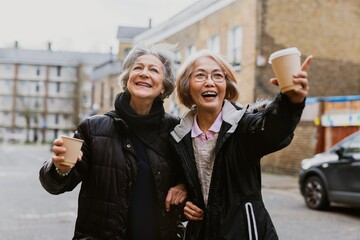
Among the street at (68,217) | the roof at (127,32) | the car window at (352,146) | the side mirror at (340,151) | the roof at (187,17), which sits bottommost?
the street at (68,217)

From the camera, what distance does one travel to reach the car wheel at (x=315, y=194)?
9.64 m

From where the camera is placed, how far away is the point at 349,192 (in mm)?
8953

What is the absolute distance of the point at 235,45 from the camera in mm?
20656

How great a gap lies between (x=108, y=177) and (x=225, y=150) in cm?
64

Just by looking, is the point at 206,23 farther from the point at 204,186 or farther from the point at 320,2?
the point at 204,186

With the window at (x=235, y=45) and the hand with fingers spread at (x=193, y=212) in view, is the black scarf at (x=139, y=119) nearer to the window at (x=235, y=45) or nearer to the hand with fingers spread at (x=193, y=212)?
the hand with fingers spread at (x=193, y=212)

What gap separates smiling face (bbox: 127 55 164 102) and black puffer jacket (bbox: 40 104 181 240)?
187mm

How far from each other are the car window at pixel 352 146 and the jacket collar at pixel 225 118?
712cm

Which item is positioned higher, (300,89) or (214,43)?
(214,43)

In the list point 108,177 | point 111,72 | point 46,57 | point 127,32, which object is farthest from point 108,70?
point 46,57

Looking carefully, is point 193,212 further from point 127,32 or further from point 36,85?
point 36,85

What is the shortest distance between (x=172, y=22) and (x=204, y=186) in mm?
25751

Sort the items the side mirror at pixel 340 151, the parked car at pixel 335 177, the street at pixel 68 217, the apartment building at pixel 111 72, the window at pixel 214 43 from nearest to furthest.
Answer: the street at pixel 68 217 < the parked car at pixel 335 177 < the side mirror at pixel 340 151 < the window at pixel 214 43 < the apartment building at pixel 111 72

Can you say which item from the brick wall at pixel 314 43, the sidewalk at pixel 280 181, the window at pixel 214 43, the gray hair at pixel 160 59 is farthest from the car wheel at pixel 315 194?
the window at pixel 214 43
